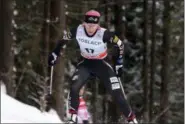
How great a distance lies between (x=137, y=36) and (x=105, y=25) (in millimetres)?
6620

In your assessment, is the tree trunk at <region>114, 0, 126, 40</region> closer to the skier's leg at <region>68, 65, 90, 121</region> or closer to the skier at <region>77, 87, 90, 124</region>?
the skier at <region>77, 87, 90, 124</region>

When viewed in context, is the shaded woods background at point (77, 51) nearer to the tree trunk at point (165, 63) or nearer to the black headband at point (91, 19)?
the tree trunk at point (165, 63)

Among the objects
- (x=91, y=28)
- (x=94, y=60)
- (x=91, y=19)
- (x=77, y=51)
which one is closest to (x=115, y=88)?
(x=94, y=60)

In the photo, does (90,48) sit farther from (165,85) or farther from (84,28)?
(165,85)

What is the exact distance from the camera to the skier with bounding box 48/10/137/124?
24.1 ft

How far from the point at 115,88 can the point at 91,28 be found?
3.53 ft

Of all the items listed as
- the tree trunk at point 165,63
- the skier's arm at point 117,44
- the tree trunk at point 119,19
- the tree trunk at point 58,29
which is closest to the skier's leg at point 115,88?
the skier's arm at point 117,44

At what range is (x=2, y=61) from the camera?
15953 mm

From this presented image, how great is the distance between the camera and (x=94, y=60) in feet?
25.6

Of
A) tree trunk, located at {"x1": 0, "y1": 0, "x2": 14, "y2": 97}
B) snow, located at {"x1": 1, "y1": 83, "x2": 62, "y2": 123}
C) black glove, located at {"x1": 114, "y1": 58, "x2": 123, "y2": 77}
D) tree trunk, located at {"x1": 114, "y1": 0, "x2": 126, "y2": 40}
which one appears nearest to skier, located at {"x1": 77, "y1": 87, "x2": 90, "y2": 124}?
black glove, located at {"x1": 114, "y1": 58, "x2": 123, "y2": 77}

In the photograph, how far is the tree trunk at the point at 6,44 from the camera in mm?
15734

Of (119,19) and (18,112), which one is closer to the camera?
(18,112)

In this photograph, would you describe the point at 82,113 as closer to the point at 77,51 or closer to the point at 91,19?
the point at 91,19

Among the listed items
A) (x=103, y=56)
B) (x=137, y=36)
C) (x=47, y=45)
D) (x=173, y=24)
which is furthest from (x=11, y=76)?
(x=137, y=36)
